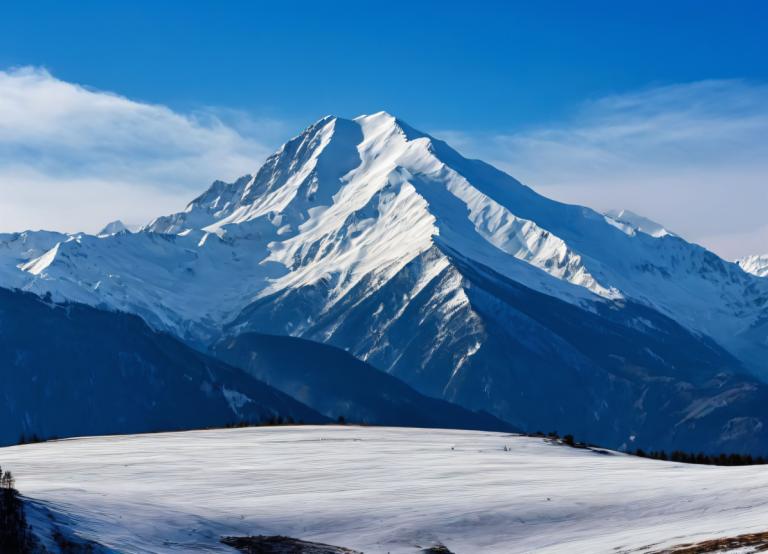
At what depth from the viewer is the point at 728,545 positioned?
189 ft

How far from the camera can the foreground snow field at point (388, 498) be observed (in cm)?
6266

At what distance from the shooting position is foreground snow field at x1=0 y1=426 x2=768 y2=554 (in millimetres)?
62656

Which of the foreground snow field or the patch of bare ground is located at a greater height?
the foreground snow field

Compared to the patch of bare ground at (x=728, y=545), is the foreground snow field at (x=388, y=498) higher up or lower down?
higher up

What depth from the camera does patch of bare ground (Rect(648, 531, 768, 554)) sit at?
5656cm

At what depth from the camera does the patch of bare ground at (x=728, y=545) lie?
186ft

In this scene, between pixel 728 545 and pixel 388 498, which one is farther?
pixel 388 498

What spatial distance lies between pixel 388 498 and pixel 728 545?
19.1 m

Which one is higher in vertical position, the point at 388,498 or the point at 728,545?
the point at 388,498

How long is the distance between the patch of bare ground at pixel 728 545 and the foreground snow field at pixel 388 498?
1124 millimetres

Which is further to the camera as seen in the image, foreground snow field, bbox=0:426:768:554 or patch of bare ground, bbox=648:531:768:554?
foreground snow field, bbox=0:426:768:554

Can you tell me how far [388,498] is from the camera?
71.6 meters

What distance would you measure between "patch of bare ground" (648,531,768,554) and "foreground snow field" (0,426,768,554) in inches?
44.2

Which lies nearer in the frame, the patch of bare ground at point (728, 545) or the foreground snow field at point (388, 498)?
the patch of bare ground at point (728, 545)
